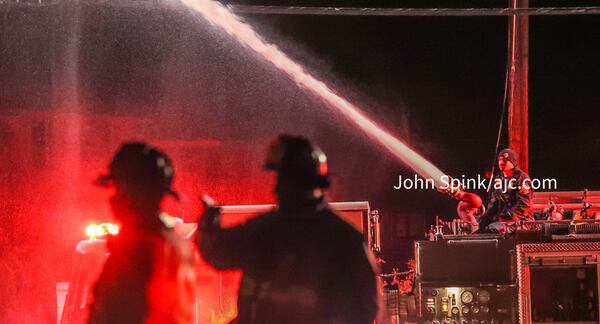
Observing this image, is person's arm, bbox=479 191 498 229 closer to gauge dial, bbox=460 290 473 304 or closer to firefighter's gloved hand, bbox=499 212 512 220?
firefighter's gloved hand, bbox=499 212 512 220

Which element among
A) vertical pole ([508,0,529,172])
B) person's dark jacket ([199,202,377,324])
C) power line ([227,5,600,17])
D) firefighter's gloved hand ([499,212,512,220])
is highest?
power line ([227,5,600,17])

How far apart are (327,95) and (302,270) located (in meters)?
11.9

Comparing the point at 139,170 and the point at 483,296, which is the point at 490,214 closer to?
the point at 483,296

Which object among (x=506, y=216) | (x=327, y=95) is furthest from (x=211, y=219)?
(x=327, y=95)

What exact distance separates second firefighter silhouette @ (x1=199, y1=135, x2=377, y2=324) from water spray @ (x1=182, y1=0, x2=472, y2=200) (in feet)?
36.8

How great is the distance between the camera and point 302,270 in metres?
3.41

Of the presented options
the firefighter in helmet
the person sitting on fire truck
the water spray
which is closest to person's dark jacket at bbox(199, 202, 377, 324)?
the firefighter in helmet

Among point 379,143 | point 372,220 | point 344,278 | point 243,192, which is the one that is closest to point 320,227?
point 344,278

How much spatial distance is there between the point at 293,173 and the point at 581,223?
4129mm

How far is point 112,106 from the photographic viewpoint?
13.4 meters

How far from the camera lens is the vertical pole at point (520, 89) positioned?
10578 mm

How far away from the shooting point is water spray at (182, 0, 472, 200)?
14.6 metres

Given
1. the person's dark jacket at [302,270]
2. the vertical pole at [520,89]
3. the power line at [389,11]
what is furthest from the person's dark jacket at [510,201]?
the person's dark jacket at [302,270]

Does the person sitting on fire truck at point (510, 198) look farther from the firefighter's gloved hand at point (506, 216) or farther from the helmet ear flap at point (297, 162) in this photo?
the helmet ear flap at point (297, 162)
